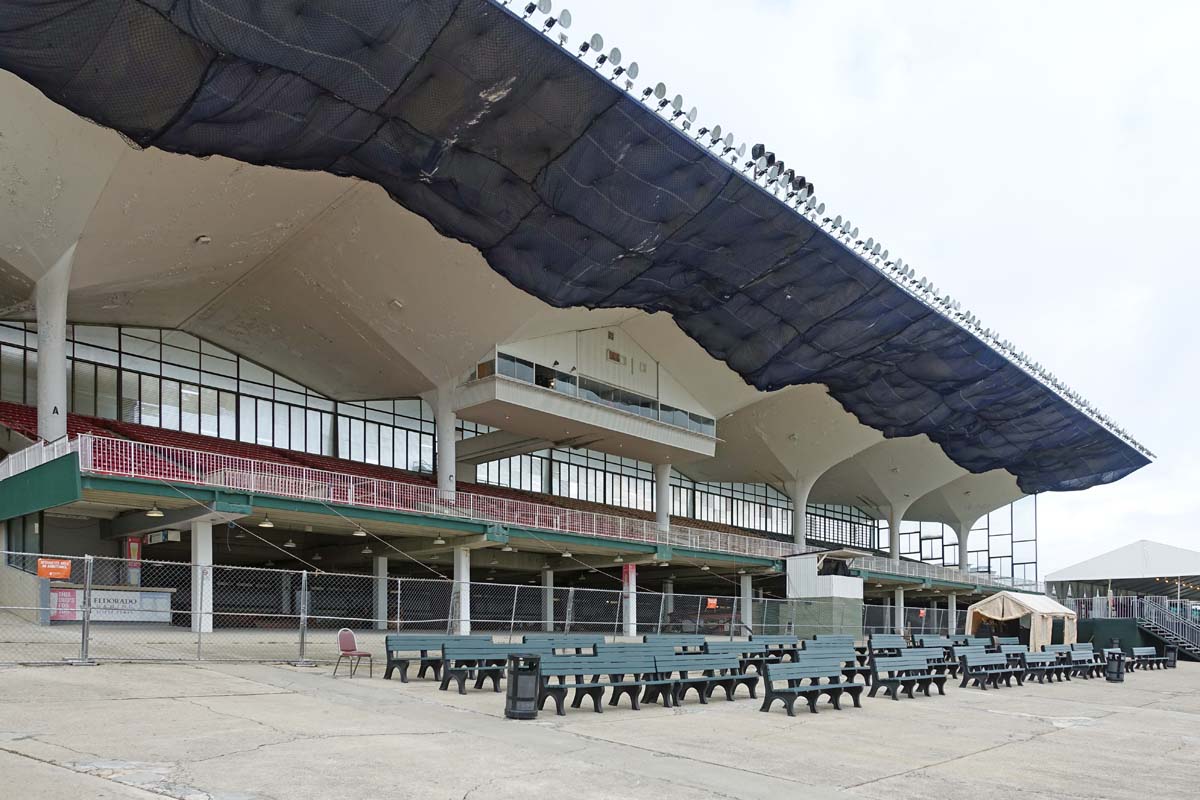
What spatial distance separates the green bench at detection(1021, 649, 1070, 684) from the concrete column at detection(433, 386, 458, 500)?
784 inches

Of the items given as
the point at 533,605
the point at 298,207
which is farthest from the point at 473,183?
the point at 533,605

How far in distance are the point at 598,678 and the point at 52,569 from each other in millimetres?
14844

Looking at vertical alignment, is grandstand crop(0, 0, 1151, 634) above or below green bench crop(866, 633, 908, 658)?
above

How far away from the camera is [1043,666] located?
25.6 m

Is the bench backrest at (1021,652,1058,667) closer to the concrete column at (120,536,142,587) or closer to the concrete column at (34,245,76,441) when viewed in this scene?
the concrete column at (120,536,142,587)

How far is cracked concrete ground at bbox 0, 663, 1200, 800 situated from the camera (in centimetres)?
853

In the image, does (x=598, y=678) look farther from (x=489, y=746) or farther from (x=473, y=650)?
(x=489, y=746)

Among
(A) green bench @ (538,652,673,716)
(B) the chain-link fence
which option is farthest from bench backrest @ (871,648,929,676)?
(B) the chain-link fence

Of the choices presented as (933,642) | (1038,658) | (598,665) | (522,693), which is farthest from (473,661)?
(1038,658)

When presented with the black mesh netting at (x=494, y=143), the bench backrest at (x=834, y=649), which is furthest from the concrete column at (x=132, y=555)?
the bench backrest at (x=834, y=649)

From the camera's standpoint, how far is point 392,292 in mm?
32750

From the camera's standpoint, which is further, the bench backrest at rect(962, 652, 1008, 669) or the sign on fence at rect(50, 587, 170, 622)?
the sign on fence at rect(50, 587, 170, 622)

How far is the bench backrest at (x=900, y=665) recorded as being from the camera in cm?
1869

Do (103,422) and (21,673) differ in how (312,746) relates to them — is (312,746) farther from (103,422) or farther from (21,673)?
(103,422)
